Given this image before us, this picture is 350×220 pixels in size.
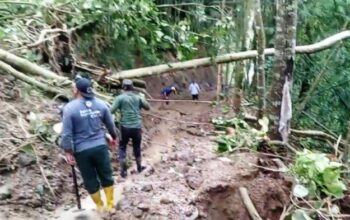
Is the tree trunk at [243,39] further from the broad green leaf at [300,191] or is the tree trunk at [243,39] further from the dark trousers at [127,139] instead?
the broad green leaf at [300,191]

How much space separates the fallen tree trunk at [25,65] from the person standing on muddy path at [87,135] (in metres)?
2.91

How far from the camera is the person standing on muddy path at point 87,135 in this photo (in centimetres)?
612

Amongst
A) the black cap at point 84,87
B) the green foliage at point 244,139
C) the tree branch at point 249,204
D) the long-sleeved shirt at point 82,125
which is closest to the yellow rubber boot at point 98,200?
the long-sleeved shirt at point 82,125

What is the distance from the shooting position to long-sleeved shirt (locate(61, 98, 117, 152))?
611 cm

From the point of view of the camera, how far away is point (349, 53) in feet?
47.0

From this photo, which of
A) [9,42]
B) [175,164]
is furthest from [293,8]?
[9,42]

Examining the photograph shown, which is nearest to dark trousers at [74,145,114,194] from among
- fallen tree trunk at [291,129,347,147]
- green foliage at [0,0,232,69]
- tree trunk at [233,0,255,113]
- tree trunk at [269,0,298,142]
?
tree trunk at [269,0,298,142]

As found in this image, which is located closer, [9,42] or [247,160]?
[247,160]

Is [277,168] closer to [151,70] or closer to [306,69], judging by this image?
[151,70]

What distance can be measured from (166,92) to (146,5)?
6689 millimetres

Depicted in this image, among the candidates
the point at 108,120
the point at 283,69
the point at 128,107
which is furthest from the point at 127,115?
the point at 283,69

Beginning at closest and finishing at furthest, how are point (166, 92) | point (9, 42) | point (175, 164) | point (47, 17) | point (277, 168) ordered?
point (277, 168) → point (175, 164) → point (9, 42) → point (47, 17) → point (166, 92)

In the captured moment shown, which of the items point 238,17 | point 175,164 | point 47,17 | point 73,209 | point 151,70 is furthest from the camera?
point 238,17

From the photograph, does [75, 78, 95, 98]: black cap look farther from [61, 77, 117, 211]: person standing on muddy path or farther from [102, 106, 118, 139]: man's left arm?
[102, 106, 118, 139]: man's left arm
